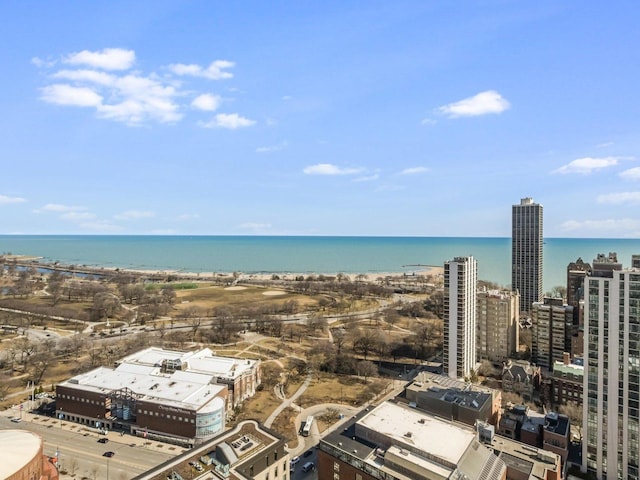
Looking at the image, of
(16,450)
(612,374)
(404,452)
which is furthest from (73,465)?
(612,374)

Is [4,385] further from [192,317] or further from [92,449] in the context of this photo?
[192,317]

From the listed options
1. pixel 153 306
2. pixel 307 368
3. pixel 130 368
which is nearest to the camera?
pixel 130 368

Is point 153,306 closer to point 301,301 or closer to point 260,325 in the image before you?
point 260,325

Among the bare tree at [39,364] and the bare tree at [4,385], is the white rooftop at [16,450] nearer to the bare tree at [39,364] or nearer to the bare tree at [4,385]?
the bare tree at [4,385]

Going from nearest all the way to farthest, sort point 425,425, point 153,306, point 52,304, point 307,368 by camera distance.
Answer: point 425,425, point 307,368, point 153,306, point 52,304

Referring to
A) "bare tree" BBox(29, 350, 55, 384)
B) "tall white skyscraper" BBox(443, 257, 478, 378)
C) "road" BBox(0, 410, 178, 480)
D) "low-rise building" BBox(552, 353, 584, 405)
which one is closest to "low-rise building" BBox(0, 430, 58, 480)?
"road" BBox(0, 410, 178, 480)

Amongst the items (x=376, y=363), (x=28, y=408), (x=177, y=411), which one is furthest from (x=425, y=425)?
(x=28, y=408)
